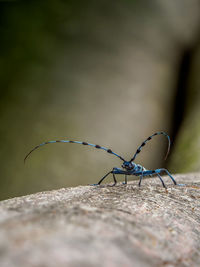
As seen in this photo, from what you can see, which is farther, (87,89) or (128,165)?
(87,89)

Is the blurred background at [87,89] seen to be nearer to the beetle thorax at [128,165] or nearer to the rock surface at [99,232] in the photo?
the beetle thorax at [128,165]

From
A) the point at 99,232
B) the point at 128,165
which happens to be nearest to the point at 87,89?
the point at 128,165

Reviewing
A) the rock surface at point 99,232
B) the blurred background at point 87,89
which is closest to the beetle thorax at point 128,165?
the rock surface at point 99,232

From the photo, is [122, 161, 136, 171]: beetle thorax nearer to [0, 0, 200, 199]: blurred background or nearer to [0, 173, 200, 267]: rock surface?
[0, 173, 200, 267]: rock surface

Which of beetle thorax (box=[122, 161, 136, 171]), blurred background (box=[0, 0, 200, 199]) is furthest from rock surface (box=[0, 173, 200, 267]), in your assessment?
blurred background (box=[0, 0, 200, 199])

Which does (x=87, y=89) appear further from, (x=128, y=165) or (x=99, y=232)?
(x=99, y=232)
